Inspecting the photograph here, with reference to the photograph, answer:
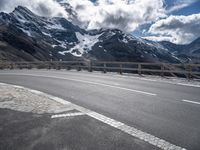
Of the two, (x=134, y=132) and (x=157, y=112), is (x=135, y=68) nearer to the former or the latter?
(x=157, y=112)

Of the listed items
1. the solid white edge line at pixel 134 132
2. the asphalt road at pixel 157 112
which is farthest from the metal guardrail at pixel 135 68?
the solid white edge line at pixel 134 132

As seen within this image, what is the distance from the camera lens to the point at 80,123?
5.99 m

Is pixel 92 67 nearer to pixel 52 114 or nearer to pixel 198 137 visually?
pixel 52 114

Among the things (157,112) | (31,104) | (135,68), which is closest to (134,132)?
(157,112)

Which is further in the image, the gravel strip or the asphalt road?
the gravel strip

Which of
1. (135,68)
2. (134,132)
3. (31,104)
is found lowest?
(134,132)

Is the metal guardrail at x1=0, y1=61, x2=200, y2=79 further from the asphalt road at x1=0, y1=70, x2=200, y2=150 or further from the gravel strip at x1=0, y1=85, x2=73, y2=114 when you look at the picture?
the gravel strip at x1=0, y1=85, x2=73, y2=114

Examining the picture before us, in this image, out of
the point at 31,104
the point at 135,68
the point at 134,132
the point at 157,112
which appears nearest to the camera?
the point at 134,132

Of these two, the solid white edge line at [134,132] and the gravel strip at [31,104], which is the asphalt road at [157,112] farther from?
the gravel strip at [31,104]

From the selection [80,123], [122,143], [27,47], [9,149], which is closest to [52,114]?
[80,123]

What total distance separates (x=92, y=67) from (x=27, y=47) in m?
177

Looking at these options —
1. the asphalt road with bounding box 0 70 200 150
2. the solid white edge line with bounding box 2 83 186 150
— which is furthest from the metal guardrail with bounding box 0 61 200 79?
the solid white edge line with bounding box 2 83 186 150

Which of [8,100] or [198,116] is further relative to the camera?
[8,100]

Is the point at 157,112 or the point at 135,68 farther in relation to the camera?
the point at 135,68
